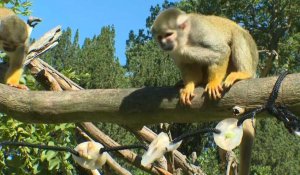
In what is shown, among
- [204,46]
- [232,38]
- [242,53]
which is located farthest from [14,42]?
[242,53]

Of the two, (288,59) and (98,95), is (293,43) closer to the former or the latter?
(288,59)

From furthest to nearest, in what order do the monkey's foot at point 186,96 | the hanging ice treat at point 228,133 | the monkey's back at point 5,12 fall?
the monkey's back at point 5,12
the monkey's foot at point 186,96
the hanging ice treat at point 228,133

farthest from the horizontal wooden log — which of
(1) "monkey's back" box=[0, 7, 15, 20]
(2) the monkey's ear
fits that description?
(1) "monkey's back" box=[0, 7, 15, 20]

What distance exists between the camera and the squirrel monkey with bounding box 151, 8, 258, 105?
13.5 feet

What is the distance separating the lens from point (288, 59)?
80.1 ft

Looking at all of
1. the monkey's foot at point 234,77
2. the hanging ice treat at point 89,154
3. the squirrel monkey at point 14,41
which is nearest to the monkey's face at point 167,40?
the monkey's foot at point 234,77

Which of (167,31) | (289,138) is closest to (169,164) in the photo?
(167,31)

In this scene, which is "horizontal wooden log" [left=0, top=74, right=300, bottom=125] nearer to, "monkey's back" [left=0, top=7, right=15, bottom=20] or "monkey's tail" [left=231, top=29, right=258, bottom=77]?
"monkey's tail" [left=231, top=29, right=258, bottom=77]

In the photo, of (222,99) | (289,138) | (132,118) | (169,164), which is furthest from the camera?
(289,138)

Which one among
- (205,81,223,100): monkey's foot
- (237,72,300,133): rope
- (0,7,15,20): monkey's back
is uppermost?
(0,7,15,20): monkey's back

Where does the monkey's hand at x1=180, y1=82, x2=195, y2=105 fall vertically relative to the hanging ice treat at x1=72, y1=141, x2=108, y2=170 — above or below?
above

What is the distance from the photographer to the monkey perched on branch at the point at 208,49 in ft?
13.5

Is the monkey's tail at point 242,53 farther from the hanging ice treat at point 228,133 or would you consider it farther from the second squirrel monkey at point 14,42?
the second squirrel monkey at point 14,42

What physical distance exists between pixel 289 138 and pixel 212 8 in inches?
253
